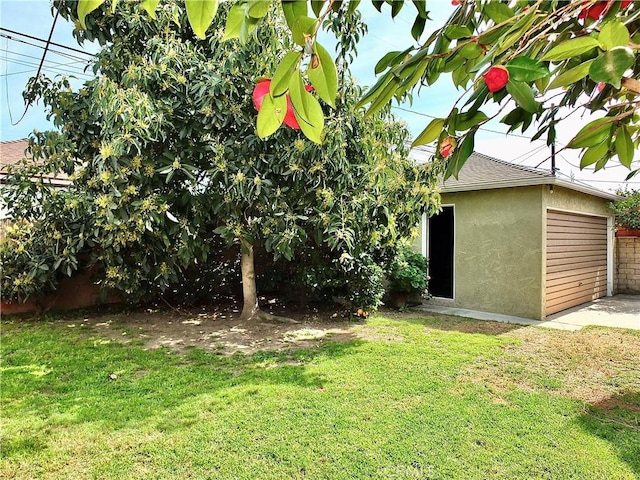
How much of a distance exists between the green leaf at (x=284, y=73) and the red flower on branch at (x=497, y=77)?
0.45 m

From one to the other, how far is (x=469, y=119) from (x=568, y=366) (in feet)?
16.5

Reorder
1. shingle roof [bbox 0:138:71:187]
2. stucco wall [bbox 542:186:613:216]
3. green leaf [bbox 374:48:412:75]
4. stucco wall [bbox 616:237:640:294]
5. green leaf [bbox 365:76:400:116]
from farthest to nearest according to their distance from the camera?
stucco wall [bbox 616:237:640:294] → shingle roof [bbox 0:138:71:187] → stucco wall [bbox 542:186:613:216] → green leaf [bbox 374:48:412:75] → green leaf [bbox 365:76:400:116]

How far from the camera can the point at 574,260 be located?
9.23m

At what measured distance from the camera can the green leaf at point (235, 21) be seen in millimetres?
729

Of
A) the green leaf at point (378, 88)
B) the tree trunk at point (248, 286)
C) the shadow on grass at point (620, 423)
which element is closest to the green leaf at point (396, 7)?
the green leaf at point (378, 88)

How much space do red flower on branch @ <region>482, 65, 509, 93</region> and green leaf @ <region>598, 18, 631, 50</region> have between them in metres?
0.18

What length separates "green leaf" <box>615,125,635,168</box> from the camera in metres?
1.17

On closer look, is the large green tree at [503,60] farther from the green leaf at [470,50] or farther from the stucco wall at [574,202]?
the stucco wall at [574,202]

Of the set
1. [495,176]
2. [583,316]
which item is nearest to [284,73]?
[495,176]

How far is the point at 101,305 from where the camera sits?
7.80 meters

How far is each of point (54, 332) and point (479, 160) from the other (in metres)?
10.2

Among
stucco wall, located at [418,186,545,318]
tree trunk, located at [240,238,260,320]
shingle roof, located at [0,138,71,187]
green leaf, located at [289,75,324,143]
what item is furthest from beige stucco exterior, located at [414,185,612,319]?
shingle roof, located at [0,138,71,187]

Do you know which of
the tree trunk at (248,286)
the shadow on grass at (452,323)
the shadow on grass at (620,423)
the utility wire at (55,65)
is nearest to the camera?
the shadow on grass at (620,423)

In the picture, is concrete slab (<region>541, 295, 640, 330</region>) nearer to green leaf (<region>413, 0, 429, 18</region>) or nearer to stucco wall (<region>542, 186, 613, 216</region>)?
stucco wall (<region>542, 186, 613, 216</region>)
